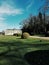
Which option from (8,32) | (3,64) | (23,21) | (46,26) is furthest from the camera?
(8,32)

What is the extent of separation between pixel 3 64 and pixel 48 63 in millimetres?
2189

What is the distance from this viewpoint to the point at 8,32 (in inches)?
3866

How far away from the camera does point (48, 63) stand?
9.09 meters

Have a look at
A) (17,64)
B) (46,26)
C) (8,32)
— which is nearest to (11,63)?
(17,64)

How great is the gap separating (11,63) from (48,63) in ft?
6.00

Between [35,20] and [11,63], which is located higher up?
[35,20]

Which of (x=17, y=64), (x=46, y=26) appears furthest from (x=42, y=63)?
(x=46, y=26)

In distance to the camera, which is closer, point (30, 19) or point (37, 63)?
point (37, 63)

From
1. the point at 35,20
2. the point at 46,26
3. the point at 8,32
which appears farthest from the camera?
the point at 8,32

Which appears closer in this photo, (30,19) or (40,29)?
(40,29)

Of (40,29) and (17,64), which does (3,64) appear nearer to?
(17,64)

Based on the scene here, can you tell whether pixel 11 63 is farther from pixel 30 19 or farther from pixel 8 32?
pixel 8 32

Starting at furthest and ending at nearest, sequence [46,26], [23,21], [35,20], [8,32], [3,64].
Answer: [8,32] < [23,21] < [35,20] < [46,26] < [3,64]

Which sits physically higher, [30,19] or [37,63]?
[30,19]
